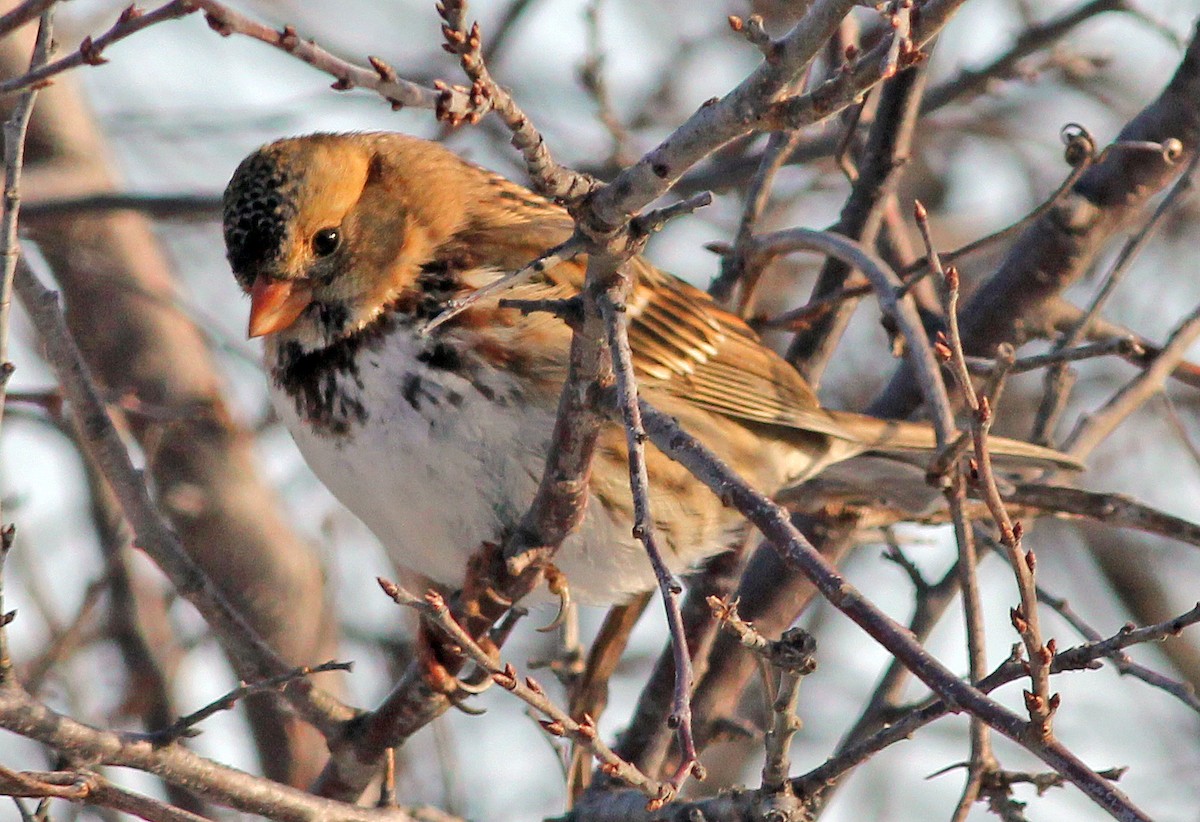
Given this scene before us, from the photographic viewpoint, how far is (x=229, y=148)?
7.96 meters

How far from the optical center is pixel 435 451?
385 cm

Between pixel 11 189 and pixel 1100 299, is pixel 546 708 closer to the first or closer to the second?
pixel 11 189

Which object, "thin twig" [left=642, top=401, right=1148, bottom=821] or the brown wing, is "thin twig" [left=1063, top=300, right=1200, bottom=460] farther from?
"thin twig" [left=642, top=401, right=1148, bottom=821]

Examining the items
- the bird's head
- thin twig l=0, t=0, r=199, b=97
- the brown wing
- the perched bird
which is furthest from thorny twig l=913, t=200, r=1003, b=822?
the bird's head

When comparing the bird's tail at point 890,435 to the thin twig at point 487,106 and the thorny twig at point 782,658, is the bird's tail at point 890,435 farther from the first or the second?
the thin twig at point 487,106

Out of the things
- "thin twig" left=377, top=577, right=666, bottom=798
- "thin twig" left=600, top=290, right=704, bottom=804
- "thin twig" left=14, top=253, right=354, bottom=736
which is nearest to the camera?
"thin twig" left=600, top=290, right=704, bottom=804

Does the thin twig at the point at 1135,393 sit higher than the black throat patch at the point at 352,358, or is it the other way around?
the thin twig at the point at 1135,393

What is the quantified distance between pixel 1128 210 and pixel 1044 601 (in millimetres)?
1833

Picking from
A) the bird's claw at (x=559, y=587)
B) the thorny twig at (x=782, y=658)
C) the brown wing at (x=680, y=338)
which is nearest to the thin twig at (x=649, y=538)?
Answer: the thorny twig at (x=782, y=658)

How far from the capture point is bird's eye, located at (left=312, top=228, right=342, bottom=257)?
13.8 ft

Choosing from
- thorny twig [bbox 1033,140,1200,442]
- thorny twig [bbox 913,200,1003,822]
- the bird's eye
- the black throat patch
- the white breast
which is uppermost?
thorny twig [bbox 1033,140,1200,442]

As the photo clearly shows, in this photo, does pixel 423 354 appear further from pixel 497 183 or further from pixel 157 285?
pixel 157 285

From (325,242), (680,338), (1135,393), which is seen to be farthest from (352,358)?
(1135,393)

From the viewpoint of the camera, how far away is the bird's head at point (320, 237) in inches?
161
